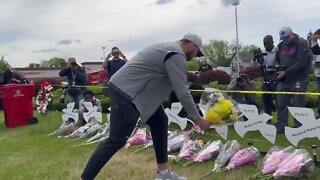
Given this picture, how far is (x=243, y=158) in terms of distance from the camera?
17.8ft

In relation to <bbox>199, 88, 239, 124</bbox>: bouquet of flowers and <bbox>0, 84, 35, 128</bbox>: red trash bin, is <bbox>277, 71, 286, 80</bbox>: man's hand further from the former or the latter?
<bbox>0, 84, 35, 128</bbox>: red trash bin

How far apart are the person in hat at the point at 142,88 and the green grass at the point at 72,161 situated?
44.4 inches

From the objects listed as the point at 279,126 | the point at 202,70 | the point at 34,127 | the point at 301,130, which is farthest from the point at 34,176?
the point at 202,70

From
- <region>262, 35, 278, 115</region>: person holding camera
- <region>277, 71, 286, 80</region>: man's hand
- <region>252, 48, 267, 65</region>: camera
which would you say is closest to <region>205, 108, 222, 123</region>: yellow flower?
<region>277, 71, 286, 80</region>: man's hand

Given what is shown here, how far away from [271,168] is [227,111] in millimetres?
852

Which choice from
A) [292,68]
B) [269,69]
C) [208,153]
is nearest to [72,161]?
[208,153]

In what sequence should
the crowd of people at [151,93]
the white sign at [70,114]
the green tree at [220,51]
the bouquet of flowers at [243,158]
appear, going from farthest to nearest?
the green tree at [220,51], the white sign at [70,114], the bouquet of flowers at [243,158], the crowd of people at [151,93]

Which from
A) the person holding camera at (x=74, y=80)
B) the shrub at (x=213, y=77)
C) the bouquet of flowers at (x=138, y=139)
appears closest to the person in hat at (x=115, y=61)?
the person holding camera at (x=74, y=80)

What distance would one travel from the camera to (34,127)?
11.5 m

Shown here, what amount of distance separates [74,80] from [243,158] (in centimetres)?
712

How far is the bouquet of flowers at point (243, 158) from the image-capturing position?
5387mm

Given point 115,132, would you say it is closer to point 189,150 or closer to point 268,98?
point 189,150

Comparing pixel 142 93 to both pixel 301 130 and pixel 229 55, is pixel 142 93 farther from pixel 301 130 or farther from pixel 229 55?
pixel 229 55

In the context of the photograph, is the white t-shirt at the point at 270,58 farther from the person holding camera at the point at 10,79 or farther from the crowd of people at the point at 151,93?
the person holding camera at the point at 10,79
